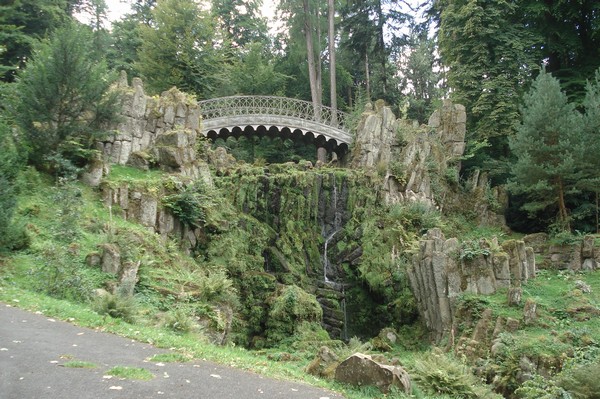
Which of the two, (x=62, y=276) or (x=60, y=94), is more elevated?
(x=60, y=94)

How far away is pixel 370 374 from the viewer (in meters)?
7.21

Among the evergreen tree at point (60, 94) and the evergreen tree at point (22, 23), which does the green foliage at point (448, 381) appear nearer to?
the evergreen tree at point (60, 94)

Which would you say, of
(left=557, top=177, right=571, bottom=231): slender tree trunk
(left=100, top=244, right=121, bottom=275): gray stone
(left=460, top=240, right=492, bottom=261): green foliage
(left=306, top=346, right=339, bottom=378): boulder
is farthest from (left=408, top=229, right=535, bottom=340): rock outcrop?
(left=100, top=244, right=121, bottom=275): gray stone

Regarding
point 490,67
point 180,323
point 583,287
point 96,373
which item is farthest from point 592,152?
point 96,373

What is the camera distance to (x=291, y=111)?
29359 mm

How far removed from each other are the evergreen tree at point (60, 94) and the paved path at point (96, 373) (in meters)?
8.22

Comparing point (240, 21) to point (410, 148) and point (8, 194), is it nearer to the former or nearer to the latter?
point (410, 148)

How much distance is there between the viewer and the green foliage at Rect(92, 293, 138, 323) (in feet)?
32.0

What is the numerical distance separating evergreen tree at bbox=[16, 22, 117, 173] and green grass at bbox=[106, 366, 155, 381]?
1091 cm

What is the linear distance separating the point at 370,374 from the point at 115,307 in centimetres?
565

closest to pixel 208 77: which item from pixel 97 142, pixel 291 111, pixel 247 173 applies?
pixel 291 111

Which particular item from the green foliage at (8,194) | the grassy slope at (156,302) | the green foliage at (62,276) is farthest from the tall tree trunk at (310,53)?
the green foliage at (62,276)

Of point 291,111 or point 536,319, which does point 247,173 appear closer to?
point 291,111

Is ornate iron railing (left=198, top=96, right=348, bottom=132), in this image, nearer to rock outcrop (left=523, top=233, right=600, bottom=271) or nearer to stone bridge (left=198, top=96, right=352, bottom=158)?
stone bridge (left=198, top=96, right=352, bottom=158)
